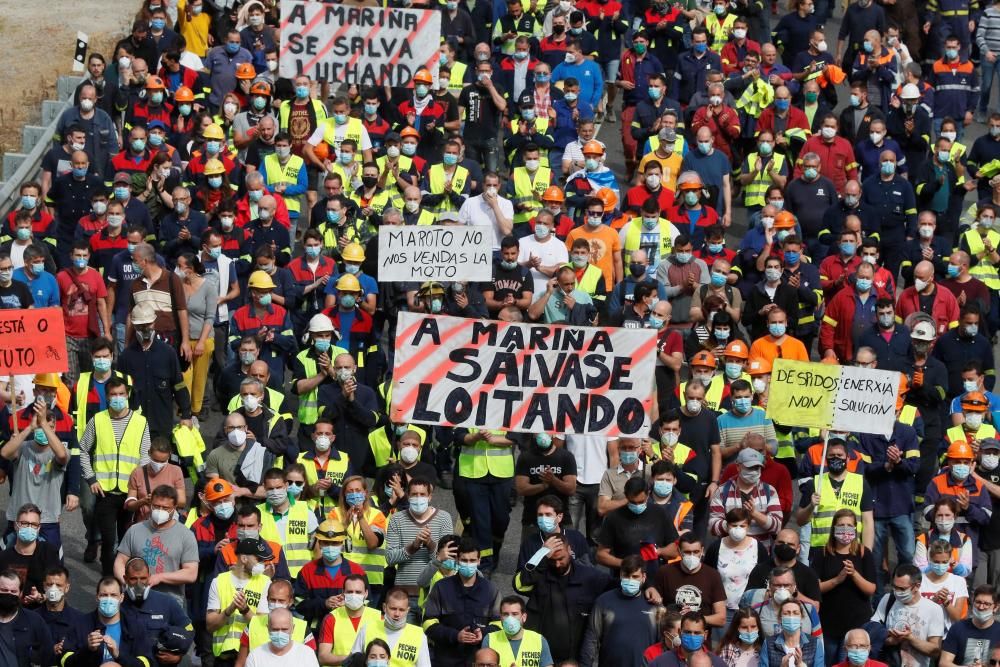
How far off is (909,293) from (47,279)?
8581 mm

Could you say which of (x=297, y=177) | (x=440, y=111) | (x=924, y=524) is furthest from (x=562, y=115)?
(x=924, y=524)

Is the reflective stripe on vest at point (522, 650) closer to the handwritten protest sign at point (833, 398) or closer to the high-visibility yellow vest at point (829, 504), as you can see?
the high-visibility yellow vest at point (829, 504)

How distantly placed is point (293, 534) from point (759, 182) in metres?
9.36

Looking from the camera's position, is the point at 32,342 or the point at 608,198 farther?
the point at 608,198

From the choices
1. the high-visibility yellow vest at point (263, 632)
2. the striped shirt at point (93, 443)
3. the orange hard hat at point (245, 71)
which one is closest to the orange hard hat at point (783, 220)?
the orange hard hat at point (245, 71)

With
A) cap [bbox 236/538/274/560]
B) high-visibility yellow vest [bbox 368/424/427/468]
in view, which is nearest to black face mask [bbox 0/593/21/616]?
cap [bbox 236/538/274/560]

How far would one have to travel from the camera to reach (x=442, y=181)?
89.8ft

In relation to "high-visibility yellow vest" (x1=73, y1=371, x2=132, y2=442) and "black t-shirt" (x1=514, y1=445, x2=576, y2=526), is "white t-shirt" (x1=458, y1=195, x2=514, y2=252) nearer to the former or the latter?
"black t-shirt" (x1=514, y1=445, x2=576, y2=526)

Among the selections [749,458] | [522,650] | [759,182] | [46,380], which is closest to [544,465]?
[749,458]

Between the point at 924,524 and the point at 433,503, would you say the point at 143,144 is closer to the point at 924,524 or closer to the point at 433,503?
the point at 433,503

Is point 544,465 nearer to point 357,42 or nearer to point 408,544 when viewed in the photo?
point 408,544

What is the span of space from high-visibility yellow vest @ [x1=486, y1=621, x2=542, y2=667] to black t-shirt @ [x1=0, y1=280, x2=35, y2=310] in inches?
279

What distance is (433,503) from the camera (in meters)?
23.6

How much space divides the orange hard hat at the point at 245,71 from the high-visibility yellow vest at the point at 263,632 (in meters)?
11.0
